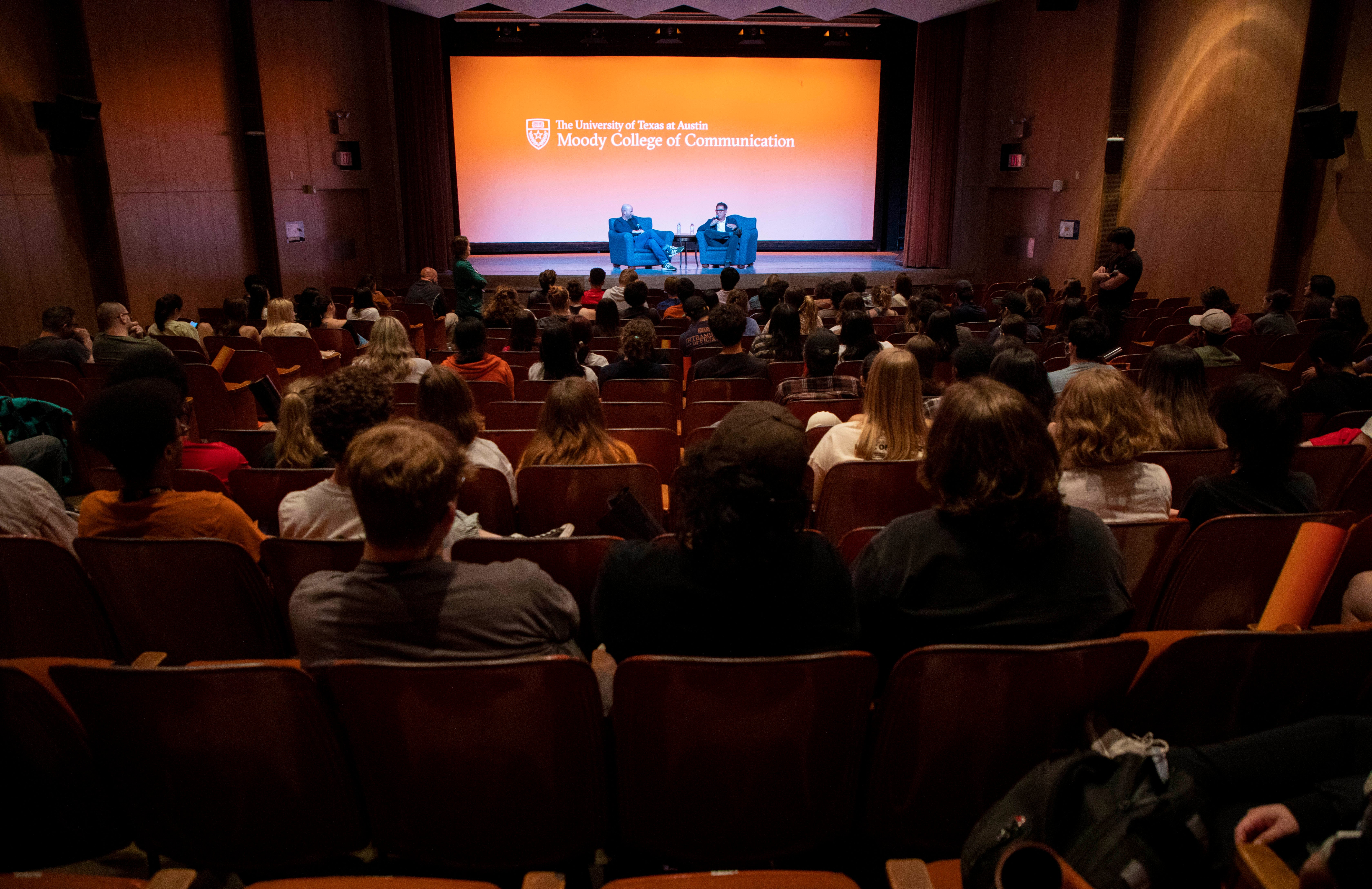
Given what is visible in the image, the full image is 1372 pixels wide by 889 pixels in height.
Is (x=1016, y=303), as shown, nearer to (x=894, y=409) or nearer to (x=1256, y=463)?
(x=894, y=409)

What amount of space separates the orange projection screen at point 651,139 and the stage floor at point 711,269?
33 cm

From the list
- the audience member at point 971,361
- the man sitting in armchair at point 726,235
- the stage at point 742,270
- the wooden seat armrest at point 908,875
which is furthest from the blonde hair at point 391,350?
the man sitting in armchair at point 726,235

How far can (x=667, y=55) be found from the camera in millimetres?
13914

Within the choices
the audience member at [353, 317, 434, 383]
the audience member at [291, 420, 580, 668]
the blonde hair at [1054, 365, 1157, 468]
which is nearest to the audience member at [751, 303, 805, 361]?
the audience member at [353, 317, 434, 383]

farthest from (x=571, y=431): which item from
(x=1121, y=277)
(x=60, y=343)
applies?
(x=1121, y=277)

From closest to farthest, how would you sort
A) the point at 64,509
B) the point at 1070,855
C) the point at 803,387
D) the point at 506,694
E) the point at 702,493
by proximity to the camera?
the point at 1070,855 < the point at 506,694 < the point at 702,493 < the point at 64,509 < the point at 803,387

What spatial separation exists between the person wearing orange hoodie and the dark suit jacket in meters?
8.78

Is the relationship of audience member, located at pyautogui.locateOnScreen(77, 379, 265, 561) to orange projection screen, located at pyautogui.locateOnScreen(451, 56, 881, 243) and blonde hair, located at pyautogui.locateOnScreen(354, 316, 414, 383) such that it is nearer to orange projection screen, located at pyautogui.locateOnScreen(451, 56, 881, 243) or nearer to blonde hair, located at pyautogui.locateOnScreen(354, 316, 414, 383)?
blonde hair, located at pyautogui.locateOnScreen(354, 316, 414, 383)

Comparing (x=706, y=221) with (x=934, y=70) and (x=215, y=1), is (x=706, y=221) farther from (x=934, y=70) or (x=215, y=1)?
(x=215, y=1)

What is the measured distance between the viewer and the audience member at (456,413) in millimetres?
2943

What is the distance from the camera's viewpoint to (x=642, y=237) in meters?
13.5

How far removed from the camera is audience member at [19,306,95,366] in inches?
217

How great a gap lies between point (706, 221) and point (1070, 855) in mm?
13651

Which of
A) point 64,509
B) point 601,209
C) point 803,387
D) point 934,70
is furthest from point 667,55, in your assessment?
point 64,509
